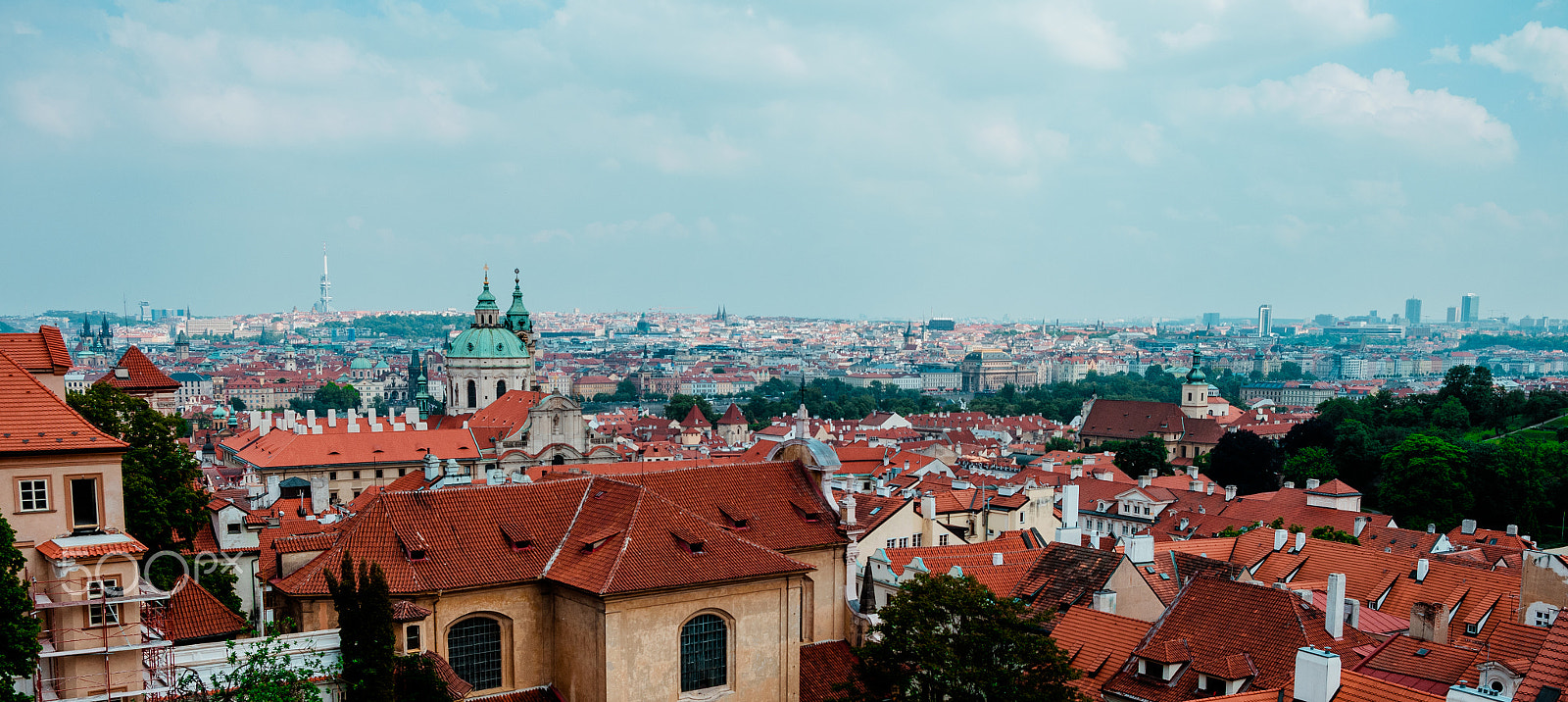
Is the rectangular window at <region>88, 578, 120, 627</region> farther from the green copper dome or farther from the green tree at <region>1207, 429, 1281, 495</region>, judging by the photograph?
the green copper dome

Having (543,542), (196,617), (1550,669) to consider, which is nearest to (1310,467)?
(543,542)

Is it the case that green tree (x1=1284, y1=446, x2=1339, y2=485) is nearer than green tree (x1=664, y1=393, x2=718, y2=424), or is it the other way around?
green tree (x1=1284, y1=446, x2=1339, y2=485)

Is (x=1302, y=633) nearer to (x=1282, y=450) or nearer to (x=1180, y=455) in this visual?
(x=1282, y=450)

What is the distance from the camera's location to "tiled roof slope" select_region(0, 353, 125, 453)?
20.8m

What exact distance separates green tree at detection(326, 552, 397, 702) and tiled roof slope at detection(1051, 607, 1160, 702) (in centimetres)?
1511

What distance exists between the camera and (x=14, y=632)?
55.3 feet

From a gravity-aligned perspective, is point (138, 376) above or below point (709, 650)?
above

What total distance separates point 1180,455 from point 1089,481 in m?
53.6

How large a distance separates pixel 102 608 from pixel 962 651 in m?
15.3

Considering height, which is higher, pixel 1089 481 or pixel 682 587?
pixel 682 587

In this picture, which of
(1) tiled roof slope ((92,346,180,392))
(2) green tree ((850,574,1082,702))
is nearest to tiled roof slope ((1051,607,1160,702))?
(2) green tree ((850,574,1082,702))

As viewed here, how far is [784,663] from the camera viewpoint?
26.5 m

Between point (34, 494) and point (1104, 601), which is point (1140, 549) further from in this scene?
point (34, 494)

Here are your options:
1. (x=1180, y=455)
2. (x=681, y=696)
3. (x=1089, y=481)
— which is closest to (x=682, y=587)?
(x=681, y=696)
